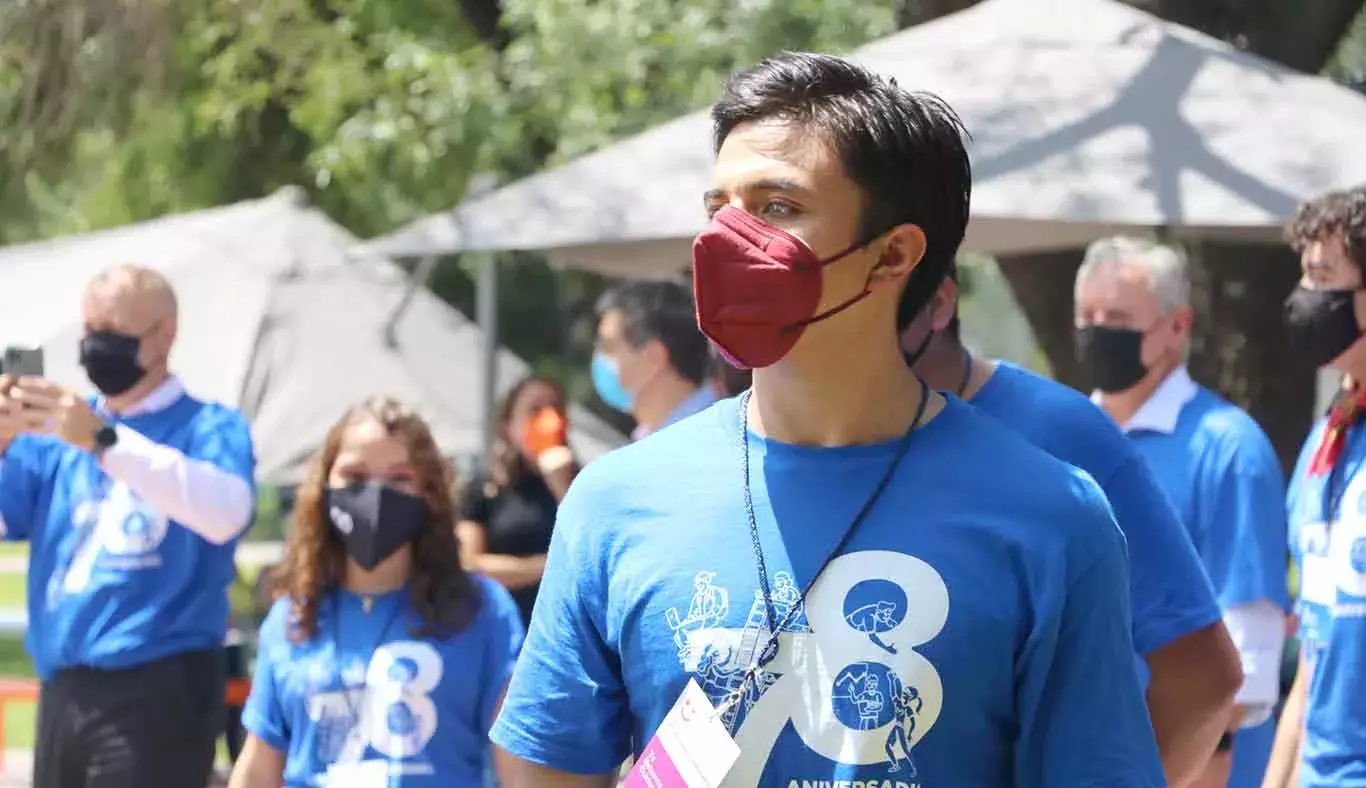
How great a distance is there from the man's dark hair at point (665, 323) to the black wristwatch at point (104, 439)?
5.40 feet

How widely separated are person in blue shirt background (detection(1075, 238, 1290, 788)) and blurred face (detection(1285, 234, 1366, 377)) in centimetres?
45

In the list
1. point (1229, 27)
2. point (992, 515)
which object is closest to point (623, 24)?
point (1229, 27)

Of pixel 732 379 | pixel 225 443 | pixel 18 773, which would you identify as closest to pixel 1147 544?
pixel 732 379

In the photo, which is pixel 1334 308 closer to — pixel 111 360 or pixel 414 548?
pixel 414 548

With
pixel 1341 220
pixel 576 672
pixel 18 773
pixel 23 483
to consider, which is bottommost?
pixel 18 773

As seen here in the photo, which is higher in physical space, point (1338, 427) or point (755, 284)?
point (755, 284)

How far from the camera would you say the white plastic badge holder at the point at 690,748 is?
2.15 meters

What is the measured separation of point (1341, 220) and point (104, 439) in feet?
10.4

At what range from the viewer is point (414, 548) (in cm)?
484

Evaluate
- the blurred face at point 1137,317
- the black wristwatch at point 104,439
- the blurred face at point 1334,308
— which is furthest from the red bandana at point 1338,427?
the black wristwatch at point 104,439

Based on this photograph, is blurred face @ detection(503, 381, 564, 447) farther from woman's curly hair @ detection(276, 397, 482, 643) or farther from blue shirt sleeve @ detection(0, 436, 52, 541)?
woman's curly hair @ detection(276, 397, 482, 643)

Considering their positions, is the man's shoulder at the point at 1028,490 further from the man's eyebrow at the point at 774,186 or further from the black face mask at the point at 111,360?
the black face mask at the point at 111,360

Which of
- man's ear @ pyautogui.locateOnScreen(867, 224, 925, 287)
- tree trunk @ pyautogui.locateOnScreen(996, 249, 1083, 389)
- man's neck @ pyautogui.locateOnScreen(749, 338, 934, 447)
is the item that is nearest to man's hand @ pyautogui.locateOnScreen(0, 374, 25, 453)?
man's neck @ pyautogui.locateOnScreen(749, 338, 934, 447)

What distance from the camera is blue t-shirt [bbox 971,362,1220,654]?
309 cm
